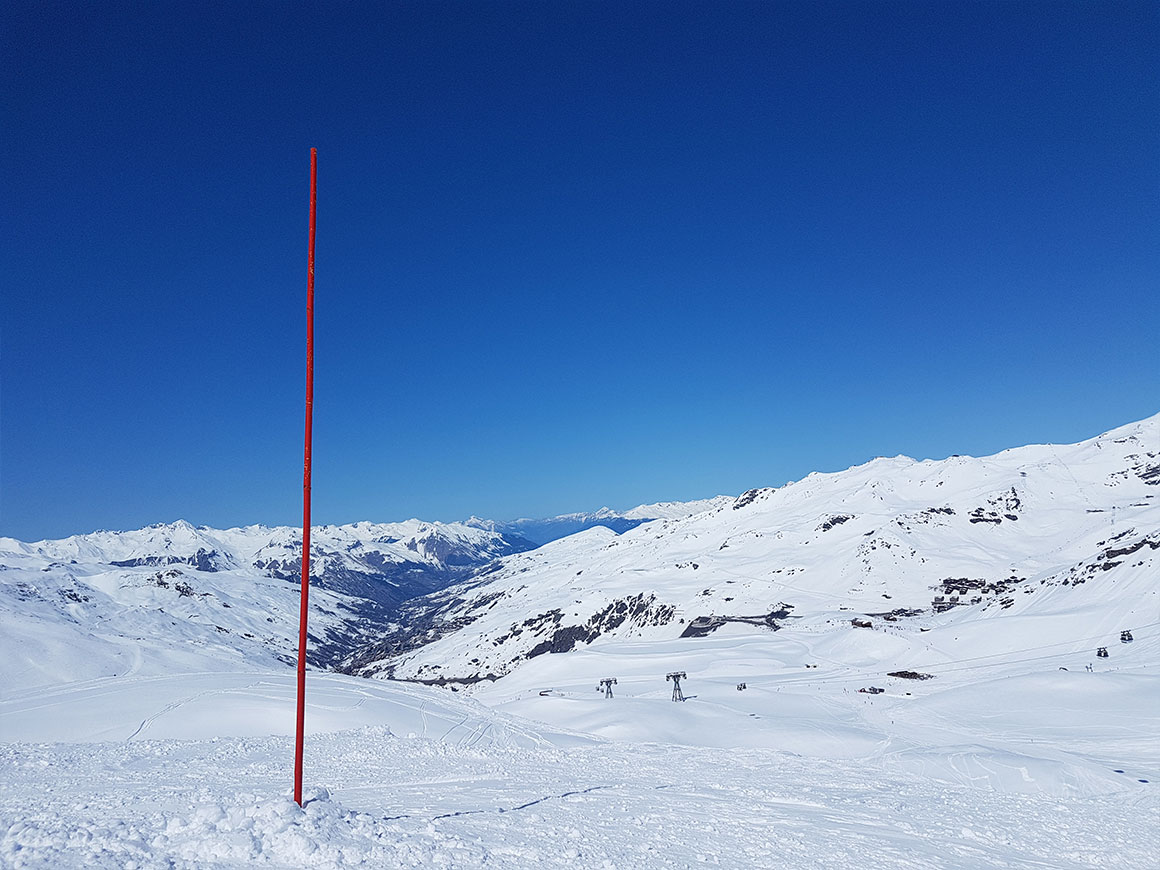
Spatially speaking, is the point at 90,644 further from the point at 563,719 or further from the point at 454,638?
the point at 454,638

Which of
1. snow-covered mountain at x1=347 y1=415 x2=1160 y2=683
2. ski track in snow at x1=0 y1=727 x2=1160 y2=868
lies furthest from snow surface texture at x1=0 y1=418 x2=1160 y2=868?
snow-covered mountain at x1=347 y1=415 x2=1160 y2=683

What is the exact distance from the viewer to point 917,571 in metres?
105

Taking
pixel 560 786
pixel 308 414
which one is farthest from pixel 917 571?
pixel 308 414

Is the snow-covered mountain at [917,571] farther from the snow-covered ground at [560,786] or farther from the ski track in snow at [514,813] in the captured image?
the ski track in snow at [514,813]

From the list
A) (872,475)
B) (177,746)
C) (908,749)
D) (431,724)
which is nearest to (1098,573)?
(908,749)

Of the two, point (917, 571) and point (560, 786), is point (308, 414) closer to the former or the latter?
point (560, 786)

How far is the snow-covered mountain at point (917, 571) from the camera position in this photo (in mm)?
54562

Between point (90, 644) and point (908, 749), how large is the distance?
10005cm

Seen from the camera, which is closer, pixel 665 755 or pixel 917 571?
pixel 665 755

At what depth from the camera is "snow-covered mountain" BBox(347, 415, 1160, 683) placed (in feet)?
179

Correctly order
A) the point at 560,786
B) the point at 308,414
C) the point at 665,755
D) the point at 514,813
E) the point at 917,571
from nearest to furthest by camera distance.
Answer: the point at 308,414 → the point at 514,813 → the point at 560,786 → the point at 665,755 → the point at 917,571

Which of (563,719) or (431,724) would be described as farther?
(563,719)

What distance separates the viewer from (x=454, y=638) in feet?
625

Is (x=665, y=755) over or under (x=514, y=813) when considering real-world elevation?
under
